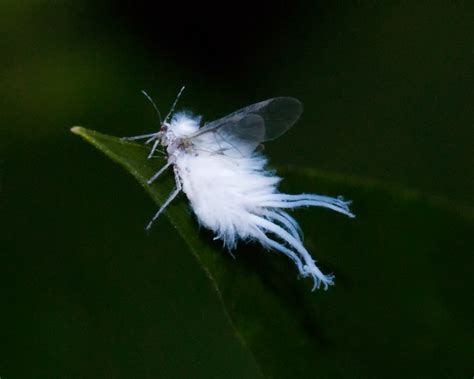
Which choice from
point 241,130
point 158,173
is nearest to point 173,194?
point 158,173

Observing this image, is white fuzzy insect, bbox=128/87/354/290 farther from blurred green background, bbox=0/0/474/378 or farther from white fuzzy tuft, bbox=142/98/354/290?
blurred green background, bbox=0/0/474/378

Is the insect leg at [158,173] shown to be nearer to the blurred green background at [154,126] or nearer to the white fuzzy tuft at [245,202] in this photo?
the white fuzzy tuft at [245,202]

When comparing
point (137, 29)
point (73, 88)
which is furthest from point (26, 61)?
point (137, 29)

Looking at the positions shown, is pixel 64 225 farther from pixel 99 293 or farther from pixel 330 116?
pixel 330 116

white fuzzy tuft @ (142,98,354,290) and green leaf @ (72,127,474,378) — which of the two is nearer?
green leaf @ (72,127,474,378)

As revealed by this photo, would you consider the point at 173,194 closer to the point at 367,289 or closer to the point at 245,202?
the point at 245,202

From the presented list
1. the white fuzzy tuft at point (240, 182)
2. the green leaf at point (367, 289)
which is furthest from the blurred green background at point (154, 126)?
the green leaf at point (367, 289)

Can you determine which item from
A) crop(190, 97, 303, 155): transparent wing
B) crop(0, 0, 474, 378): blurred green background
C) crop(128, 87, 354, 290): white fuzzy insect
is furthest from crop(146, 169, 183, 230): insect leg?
crop(0, 0, 474, 378): blurred green background
